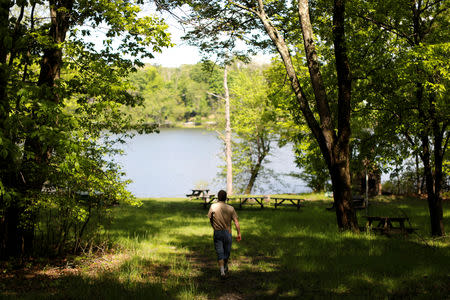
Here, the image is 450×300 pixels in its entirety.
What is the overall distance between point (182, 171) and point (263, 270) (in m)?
41.5

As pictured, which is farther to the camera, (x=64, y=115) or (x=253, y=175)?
(x=253, y=175)

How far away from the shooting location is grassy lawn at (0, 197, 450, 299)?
5.97 metres

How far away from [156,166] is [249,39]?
40.5 meters

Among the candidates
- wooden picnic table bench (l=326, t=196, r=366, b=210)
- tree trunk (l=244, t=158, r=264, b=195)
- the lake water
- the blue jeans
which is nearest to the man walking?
the blue jeans

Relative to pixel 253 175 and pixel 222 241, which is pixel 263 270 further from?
pixel 253 175

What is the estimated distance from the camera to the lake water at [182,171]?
37.8 meters

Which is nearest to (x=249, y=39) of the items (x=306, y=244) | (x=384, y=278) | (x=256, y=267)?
(x=306, y=244)

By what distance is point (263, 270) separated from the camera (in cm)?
752

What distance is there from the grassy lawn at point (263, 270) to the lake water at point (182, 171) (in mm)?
17676

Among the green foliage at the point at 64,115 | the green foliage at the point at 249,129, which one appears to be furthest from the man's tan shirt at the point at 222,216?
the green foliage at the point at 249,129

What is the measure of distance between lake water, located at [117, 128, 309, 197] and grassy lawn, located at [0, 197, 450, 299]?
58.0 feet

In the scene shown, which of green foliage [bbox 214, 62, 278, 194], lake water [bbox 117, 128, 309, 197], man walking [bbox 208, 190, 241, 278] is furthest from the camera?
lake water [bbox 117, 128, 309, 197]

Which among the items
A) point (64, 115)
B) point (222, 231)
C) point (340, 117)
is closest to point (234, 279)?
point (222, 231)

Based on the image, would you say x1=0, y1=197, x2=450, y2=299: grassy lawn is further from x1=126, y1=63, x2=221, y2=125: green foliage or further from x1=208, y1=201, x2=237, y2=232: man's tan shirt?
x1=126, y1=63, x2=221, y2=125: green foliage
